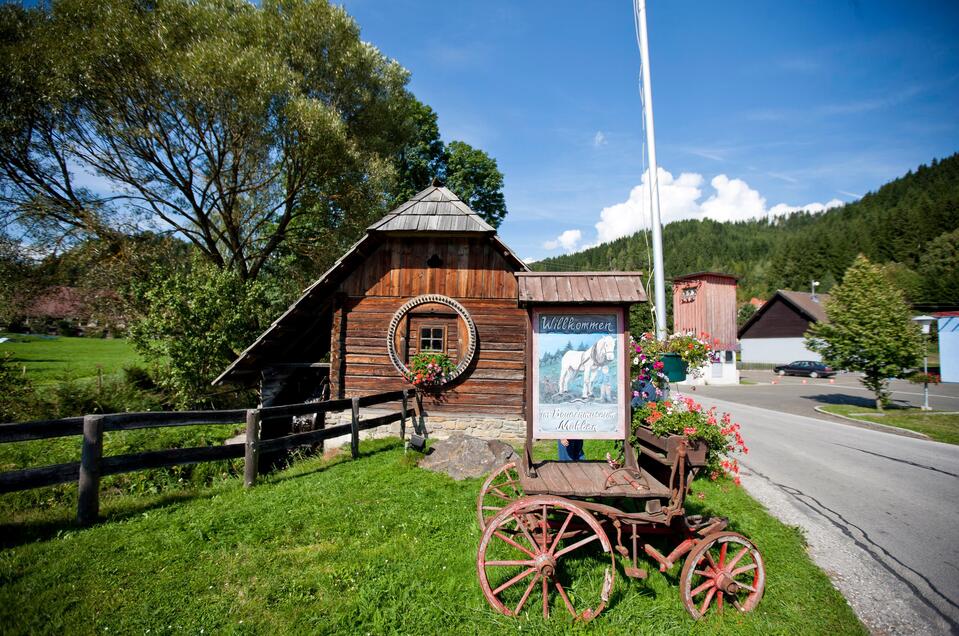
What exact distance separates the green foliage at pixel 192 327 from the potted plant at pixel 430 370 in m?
6.37

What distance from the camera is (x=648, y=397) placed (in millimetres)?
5664

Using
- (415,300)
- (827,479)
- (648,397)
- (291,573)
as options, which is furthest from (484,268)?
(827,479)

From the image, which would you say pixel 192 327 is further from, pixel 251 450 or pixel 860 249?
pixel 860 249

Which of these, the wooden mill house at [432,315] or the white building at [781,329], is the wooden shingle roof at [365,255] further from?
the white building at [781,329]

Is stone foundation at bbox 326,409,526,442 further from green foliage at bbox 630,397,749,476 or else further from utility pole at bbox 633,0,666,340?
green foliage at bbox 630,397,749,476

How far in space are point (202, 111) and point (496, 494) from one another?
1553cm

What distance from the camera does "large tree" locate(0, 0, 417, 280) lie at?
39.4ft

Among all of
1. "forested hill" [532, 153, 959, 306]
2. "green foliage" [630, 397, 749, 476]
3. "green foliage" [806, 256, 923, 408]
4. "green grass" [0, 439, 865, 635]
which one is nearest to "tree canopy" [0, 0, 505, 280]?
"green grass" [0, 439, 865, 635]

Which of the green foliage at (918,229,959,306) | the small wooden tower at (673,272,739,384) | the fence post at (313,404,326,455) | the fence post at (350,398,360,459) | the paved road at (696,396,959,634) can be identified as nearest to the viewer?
the paved road at (696,396,959,634)

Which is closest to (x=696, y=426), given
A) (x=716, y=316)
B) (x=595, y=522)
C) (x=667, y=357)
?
(x=595, y=522)

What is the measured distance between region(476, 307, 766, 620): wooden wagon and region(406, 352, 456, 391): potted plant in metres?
5.59

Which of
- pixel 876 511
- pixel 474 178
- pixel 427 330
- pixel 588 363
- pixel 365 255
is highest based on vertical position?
pixel 474 178

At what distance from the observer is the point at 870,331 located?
17.1 meters

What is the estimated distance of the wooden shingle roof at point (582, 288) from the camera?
4504 millimetres
